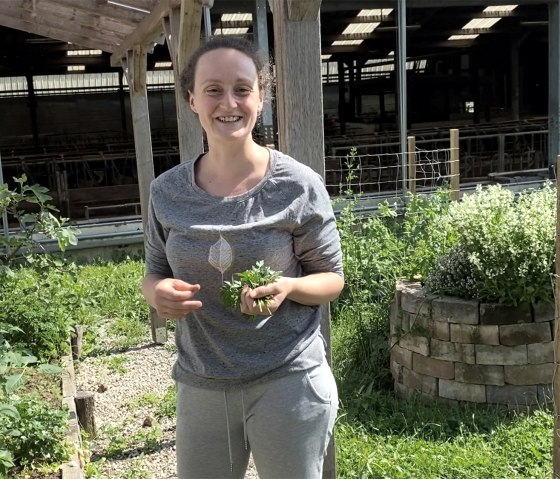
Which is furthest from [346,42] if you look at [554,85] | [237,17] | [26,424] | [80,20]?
[26,424]

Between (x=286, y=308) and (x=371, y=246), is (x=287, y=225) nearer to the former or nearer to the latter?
(x=286, y=308)

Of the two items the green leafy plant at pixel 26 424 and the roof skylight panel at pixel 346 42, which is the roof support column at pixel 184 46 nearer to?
the green leafy plant at pixel 26 424

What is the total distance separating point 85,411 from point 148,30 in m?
2.62

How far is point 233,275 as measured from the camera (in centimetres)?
183

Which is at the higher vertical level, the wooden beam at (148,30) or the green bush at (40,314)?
the wooden beam at (148,30)

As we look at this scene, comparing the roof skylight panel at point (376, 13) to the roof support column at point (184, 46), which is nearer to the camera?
the roof support column at point (184, 46)

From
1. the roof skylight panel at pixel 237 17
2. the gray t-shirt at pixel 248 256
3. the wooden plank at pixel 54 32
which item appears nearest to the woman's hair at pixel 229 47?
the gray t-shirt at pixel 248 256

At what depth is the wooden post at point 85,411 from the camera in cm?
422

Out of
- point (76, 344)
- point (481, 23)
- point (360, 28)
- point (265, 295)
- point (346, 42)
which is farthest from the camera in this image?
point (346, 42)

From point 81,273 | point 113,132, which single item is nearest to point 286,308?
point 81,273

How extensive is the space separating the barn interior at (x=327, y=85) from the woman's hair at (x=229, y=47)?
3.55 m

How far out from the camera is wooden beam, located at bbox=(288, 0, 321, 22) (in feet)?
7.79

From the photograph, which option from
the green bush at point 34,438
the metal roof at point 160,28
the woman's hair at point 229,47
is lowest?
the green bush at point 34,438

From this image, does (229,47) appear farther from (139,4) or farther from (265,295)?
(139,4)
